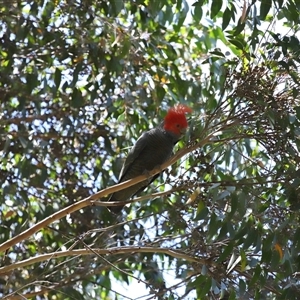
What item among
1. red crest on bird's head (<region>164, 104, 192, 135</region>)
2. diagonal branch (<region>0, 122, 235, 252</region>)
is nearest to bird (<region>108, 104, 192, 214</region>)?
red crest on bird's head (<region>164, 104, 192, 135</region>)

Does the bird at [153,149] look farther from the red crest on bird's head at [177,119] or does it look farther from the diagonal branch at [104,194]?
the diagonal branch at [104,194]

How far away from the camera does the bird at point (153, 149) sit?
3695 mm

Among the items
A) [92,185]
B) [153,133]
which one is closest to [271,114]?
[153,133]

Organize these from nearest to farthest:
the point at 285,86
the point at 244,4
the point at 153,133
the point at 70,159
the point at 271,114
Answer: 1. the point at 271,114
2. the point at 285,86
3. the point at 244,4
4. the point at 153,133
5. the point at 70,159

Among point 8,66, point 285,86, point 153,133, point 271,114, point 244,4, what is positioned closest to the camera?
point 271,114

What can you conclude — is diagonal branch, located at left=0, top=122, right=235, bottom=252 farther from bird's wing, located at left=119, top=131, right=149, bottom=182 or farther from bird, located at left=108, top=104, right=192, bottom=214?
bird's wing, located at left=119, top=131, right=149, bottom=182

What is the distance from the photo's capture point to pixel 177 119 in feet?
12.1

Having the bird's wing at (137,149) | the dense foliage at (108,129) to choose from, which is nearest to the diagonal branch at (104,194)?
the dense foliage at (108,129)

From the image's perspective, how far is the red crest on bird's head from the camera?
363cm

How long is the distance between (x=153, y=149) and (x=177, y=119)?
15.0 inches

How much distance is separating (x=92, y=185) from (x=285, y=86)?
193cm

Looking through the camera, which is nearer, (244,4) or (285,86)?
(285,86)

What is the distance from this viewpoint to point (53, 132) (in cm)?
468

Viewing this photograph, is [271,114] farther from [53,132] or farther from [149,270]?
[53,132]
